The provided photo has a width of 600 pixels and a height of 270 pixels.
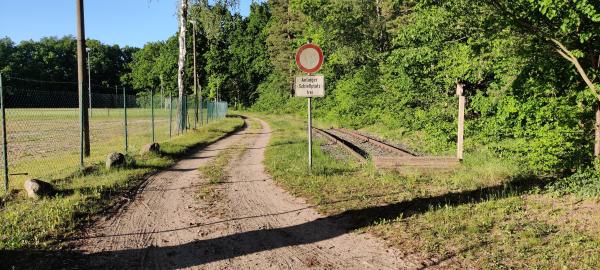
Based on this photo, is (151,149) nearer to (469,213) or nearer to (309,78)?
(309,78)

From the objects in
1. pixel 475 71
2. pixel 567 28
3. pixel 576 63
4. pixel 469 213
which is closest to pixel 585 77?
pixel 576 63

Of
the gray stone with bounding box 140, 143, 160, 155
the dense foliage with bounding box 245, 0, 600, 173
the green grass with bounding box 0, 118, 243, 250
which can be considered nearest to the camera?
the green grass with bounding box 0, 118, 243, 250

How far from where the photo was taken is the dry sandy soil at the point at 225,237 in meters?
4.67

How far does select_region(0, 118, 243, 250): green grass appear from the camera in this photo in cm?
541

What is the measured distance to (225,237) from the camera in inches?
218

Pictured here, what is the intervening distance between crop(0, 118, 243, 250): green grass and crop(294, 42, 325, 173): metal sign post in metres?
4.09

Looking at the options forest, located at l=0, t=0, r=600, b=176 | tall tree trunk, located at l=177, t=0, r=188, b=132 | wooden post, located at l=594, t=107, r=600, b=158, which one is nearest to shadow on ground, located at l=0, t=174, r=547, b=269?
wooden post, located at l=594, t=107, r=600, b=158

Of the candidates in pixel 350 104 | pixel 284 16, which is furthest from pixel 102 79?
pixel 350 104

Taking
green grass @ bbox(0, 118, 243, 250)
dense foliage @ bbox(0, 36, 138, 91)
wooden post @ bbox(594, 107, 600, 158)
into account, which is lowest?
green grass @ bbox(0, 118, 243, 250)

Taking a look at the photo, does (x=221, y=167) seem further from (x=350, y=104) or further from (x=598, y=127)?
(x=350, y=104)

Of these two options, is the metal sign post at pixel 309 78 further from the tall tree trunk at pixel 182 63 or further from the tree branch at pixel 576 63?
the tall tree trunk at pixel 182 63

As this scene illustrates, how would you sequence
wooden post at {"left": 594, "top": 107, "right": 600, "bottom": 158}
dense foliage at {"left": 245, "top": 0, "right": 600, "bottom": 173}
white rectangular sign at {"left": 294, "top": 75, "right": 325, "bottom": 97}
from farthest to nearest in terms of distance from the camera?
white rectangular sign at {"left": 294, "top": 75, "right": 325, "bottom": 97} < wooden post at {"left": 594, "top": 107, "right": 600, "bottom": 158} < dense foliage at {"left": 245, "top": 0, "right": 600, "bottom": 173}

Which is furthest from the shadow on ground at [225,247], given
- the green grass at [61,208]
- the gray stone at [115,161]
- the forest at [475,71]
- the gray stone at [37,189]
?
the gray stone at [115,161]

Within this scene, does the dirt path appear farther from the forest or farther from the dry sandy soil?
the forest
